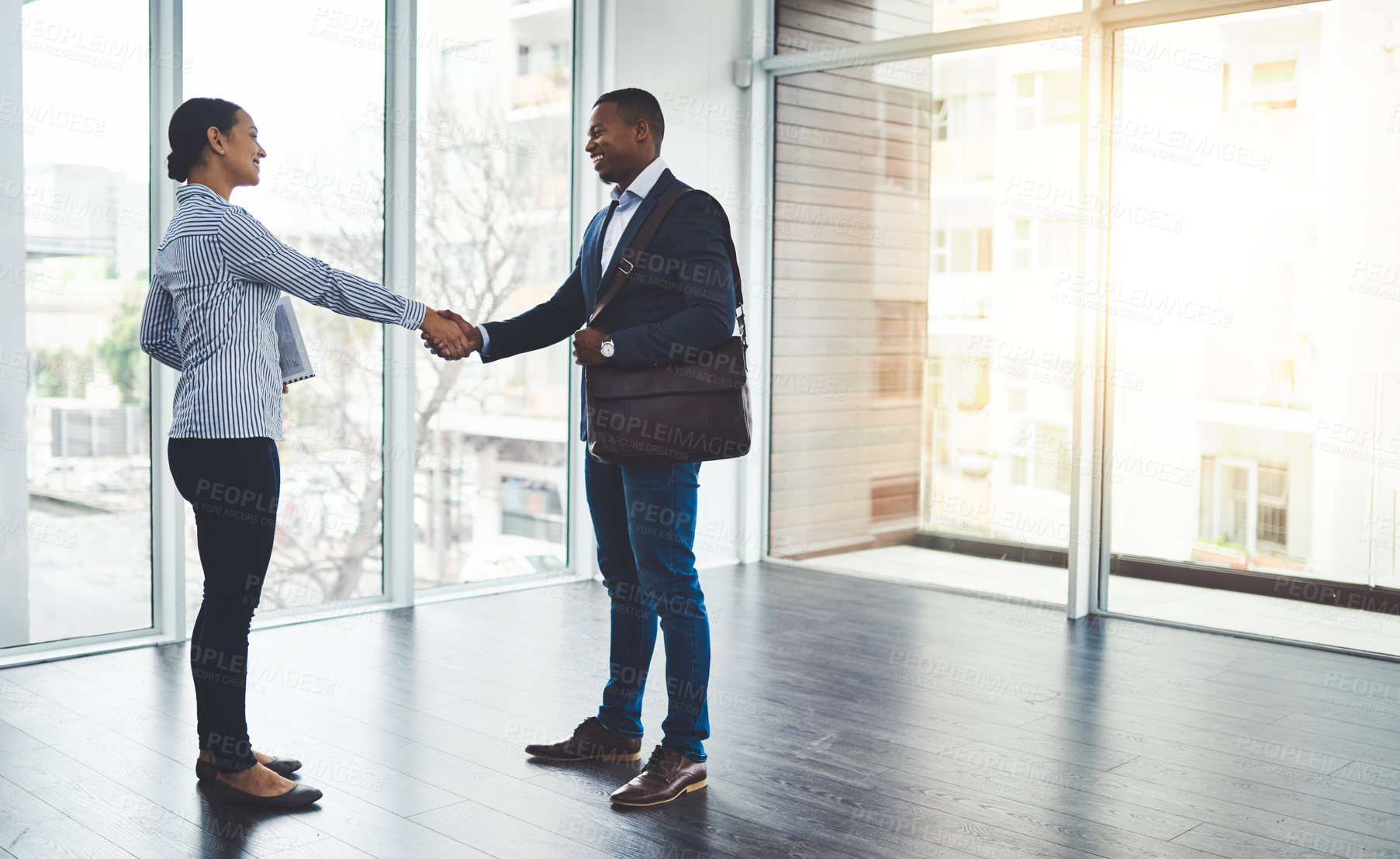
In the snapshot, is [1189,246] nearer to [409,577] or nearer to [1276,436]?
[1276,436]

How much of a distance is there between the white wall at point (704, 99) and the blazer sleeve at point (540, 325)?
235 centimetres

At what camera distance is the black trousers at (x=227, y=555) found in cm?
242

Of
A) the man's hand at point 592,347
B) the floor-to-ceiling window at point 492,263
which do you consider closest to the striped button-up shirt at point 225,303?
the man's hand at point 592,347

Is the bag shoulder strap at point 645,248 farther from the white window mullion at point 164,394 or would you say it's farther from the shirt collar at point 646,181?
the white window mullion at point 164,394

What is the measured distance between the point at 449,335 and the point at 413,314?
0.50 ft

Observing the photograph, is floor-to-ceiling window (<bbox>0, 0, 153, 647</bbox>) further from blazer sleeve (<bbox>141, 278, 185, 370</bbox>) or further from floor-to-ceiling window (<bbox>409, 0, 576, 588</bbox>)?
blazer sleeve (<bbox>141, 278, 185, 370</bbox>)

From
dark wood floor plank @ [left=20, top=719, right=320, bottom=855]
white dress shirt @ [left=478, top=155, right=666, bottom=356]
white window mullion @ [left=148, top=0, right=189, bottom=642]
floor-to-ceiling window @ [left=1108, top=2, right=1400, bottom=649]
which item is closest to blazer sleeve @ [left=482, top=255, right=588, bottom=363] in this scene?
white dress shirt @ [left=478, top=155, right=666, bottom=356]

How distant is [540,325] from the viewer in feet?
9.59

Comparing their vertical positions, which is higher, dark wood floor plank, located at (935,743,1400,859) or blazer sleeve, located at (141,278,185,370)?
Answer: blazer sleeve, located at (141,278,185,370)

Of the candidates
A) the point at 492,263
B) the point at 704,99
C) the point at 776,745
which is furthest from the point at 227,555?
the point at 704,99

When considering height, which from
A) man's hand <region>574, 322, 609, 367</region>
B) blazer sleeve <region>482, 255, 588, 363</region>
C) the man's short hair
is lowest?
man's hand <region>574, 322, 609, 367</region>

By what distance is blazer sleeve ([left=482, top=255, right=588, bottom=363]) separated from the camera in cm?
290

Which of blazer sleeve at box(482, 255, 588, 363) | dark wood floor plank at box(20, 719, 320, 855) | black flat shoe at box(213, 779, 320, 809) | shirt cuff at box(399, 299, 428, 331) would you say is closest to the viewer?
dark wood floor plank at box(20, 719, 320, 855)

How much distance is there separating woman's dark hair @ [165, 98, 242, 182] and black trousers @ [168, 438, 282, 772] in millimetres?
577
